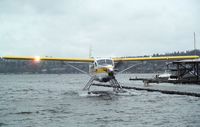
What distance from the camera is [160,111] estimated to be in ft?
55.1

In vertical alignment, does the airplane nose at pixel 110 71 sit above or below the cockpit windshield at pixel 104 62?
below

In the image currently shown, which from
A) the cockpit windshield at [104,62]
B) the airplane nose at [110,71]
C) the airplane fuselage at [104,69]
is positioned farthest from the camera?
the cockpit windshield at [104,62]

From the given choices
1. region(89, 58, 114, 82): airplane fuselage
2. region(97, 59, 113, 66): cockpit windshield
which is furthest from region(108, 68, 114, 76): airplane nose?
region(97, 59, 113, 66): cockpit windshield

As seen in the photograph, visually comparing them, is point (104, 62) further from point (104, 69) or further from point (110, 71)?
point (110, 71)

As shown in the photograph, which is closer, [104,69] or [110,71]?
[110,71]

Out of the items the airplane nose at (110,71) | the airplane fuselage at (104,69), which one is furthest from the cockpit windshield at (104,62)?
the airplane nose at (110,71)

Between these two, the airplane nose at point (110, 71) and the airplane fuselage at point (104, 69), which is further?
the airplane fuselage at point (104, 69)

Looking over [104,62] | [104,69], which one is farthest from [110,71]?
[104,62]

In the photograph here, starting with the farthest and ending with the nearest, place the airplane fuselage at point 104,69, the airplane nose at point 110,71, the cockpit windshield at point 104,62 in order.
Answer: the cockpit windshield at point 104,62 → the airplane fuselage at point 104,69 → the airplane nose at point 110,71

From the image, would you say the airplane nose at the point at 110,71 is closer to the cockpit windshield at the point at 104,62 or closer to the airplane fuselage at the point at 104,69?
the airplane fuselage at the point at 104,69

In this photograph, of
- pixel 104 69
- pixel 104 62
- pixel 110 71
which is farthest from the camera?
pixel 104 62

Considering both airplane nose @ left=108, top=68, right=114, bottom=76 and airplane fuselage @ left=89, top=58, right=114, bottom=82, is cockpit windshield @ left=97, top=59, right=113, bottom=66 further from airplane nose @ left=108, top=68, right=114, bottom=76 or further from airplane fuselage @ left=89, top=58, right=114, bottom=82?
airplane nose @ left=108, top=68, right=114, bottom=76

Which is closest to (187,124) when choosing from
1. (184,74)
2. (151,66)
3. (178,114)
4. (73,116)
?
(178,114)

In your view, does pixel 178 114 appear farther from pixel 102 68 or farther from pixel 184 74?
pixel 184 74
